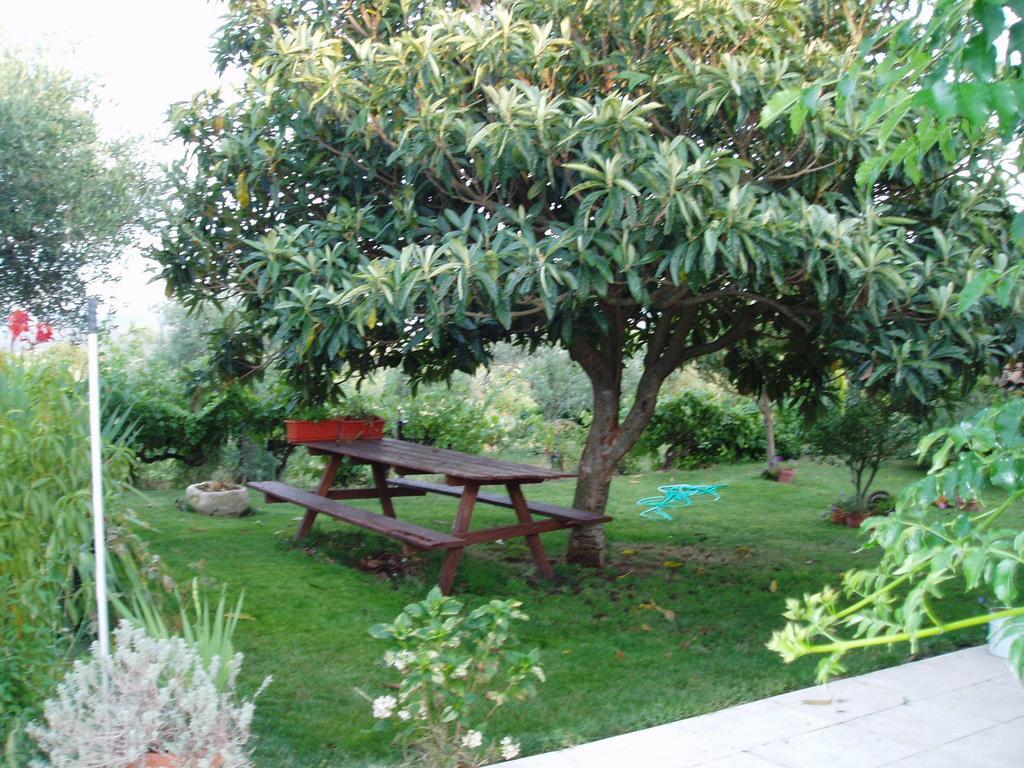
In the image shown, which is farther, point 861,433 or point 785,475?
point 785,475

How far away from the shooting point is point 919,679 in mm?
5184

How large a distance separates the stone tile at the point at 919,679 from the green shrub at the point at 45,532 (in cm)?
384

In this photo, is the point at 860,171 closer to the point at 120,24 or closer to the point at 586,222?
the point at 586,222

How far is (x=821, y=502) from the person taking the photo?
12141 millimetres

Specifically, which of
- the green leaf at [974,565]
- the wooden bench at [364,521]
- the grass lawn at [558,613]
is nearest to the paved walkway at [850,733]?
the grass lawn at [558,613]

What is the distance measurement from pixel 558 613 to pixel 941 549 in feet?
14.9

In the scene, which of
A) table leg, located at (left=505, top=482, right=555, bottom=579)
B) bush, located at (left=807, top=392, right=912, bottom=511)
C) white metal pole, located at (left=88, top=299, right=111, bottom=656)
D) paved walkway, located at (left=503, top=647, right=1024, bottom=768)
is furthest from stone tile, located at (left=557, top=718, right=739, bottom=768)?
bush, located at (left=807, top=392, right=912, bottom=511)

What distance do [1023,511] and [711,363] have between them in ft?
13.6

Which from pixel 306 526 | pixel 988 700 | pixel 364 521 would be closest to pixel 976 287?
pixel 988 700

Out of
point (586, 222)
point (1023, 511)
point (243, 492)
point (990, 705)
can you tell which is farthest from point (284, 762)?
point (1023, 511)

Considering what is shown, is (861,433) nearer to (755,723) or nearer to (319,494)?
(319,494)

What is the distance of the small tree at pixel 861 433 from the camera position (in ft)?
32.3

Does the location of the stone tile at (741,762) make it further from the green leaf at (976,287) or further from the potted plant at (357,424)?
the potted plant at (357,424)

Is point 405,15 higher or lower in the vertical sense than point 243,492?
higher
